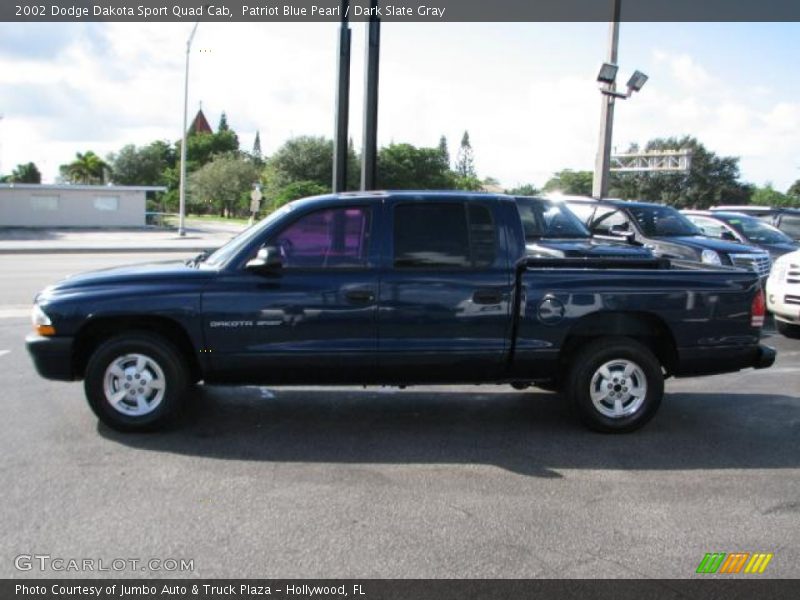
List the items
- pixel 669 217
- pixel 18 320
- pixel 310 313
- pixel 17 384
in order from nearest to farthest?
pixel 310 313
pixel 17 384
pixel 18 320
pixel 669 217

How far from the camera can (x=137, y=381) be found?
5656 millimetres

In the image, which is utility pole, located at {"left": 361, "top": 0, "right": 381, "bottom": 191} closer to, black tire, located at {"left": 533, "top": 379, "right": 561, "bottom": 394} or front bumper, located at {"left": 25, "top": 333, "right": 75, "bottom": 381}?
black tire, located at {"left": 533, "top": 379, "right": 561, "bottom": 394}

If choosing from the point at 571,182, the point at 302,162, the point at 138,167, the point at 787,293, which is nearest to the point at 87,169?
the point at 138,167

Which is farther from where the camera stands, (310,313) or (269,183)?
(269,183)

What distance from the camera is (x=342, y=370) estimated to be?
18.8 feet

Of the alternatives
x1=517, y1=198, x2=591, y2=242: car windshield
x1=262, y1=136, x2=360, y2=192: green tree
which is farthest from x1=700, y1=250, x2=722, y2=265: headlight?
x1=262, y1=136, x2=360, y2=192: green tree

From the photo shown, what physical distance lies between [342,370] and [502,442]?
130cm

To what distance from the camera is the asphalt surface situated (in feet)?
12.6

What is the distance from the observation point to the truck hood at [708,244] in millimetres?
11430
